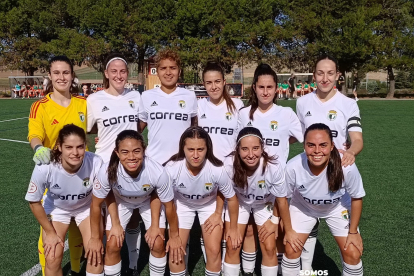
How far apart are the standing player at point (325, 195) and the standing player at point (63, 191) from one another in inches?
64.3

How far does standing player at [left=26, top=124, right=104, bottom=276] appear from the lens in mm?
2936

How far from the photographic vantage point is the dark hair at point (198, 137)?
3.10m

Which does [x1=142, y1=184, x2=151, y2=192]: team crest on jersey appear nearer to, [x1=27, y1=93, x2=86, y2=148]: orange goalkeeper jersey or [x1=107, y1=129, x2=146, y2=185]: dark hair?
[x1=107, y1=129, x2=146, y2=185]: dark hair

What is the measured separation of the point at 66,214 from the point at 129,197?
54 cm

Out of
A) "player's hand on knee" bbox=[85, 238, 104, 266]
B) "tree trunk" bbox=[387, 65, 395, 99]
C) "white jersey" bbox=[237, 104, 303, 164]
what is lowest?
"player's hand on knee" bbox=[85, 238, 104, 266]

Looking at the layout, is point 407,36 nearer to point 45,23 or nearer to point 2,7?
point 45,23

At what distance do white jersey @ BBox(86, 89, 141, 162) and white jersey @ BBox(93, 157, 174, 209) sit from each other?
0.44m

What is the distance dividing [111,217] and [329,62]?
7.57 feet

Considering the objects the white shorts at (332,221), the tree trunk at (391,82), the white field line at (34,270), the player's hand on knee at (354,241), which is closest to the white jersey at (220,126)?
the white shorts at (332,221)

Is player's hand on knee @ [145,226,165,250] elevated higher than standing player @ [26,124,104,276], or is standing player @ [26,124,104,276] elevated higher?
standing player @ [26,124,104,276]

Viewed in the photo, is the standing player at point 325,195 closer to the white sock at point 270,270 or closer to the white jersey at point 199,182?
the white sock at point 270,270

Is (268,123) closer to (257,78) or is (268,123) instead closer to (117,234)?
(257,78)

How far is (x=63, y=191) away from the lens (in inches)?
120

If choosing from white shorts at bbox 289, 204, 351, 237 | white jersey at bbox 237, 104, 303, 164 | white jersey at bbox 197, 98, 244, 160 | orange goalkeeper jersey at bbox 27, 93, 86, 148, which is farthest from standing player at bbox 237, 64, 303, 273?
orange goalkeeper jersey at bbox 27, 93, 86, 148
